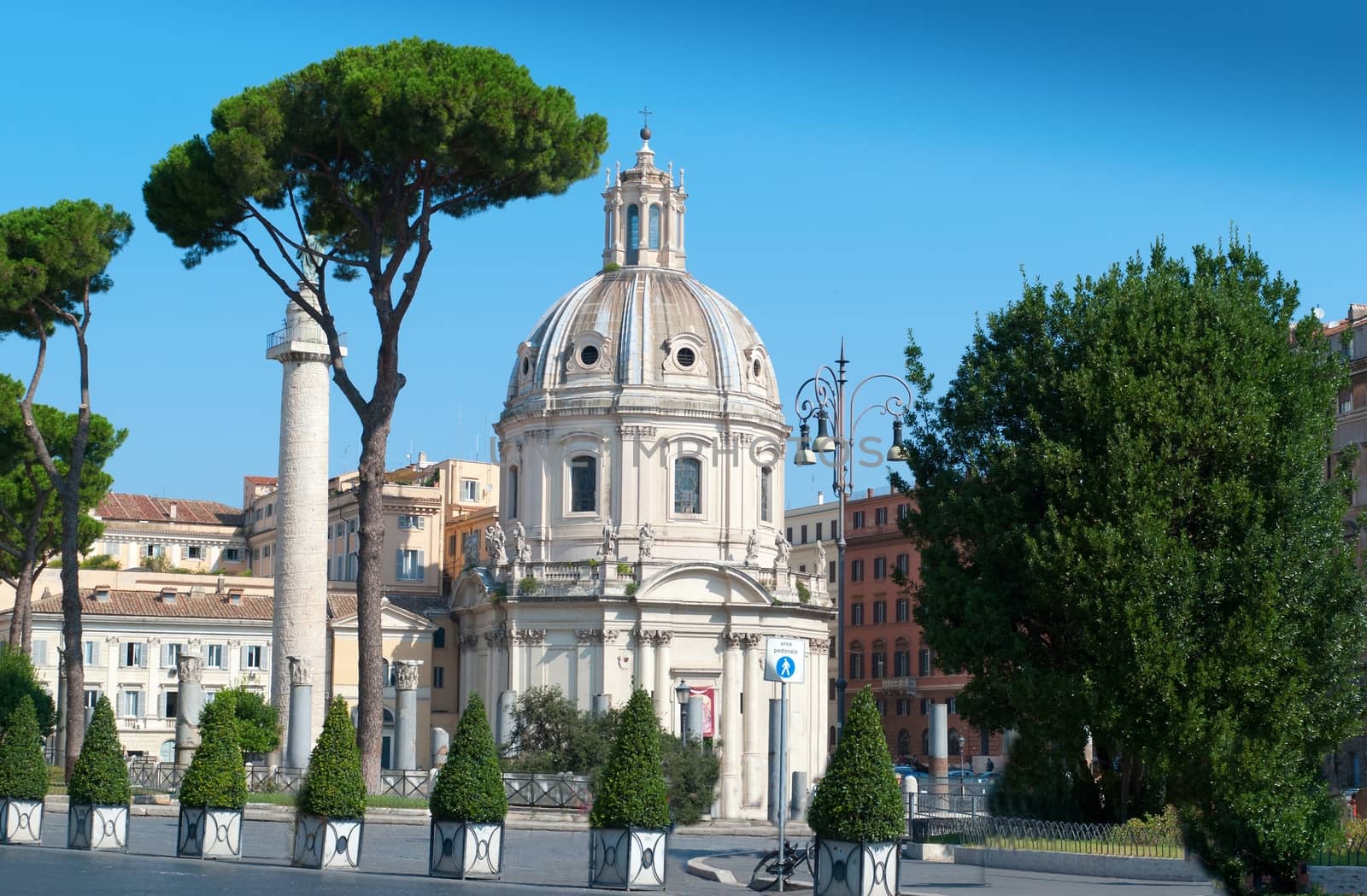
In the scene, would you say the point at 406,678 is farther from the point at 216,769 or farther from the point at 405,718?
the point at 216,769

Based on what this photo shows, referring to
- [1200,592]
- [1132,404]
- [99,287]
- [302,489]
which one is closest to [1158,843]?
[1200,592]

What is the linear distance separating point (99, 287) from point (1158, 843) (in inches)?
1063

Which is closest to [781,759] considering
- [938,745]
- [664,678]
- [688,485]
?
[938,745]

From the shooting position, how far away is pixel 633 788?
2083cm

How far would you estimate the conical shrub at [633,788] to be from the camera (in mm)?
20797

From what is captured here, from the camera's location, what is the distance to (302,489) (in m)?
57.8

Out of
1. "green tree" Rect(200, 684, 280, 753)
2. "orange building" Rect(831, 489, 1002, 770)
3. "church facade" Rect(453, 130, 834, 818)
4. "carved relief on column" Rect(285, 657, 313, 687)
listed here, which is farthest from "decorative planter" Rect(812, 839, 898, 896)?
"orange building" Rect(831, 489, 1002, 770)

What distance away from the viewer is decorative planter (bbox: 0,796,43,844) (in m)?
26.3

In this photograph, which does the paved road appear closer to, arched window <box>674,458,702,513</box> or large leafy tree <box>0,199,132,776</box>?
large leafy tree <box>0,199,132,776</box>

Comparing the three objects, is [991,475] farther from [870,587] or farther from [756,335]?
[870,587]

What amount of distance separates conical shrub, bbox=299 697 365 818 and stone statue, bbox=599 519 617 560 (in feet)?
134

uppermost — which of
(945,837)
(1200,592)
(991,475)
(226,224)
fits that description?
(226,224)

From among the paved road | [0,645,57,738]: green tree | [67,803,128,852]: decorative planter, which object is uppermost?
[0,645,57,738]: green tree

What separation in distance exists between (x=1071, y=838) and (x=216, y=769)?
413 inches
